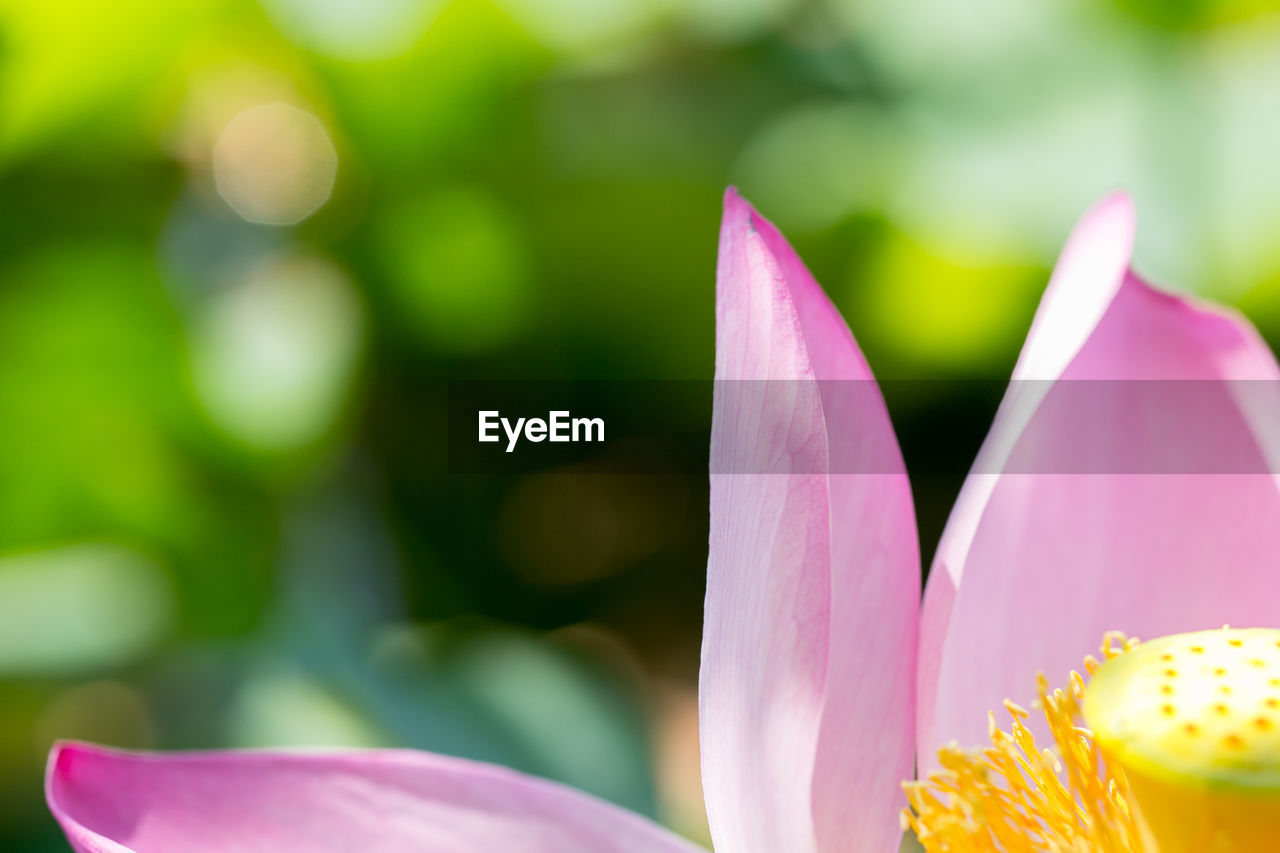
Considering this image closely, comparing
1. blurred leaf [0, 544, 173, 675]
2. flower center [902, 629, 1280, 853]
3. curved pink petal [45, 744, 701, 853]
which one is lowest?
blurred leaf [0, 544, 173, 675]

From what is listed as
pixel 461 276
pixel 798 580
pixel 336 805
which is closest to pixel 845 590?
pixel 798 580

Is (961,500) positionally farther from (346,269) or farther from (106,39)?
(106,39)

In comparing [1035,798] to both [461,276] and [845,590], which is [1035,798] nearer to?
[845,590]

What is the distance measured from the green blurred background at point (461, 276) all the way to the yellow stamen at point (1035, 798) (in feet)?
1.34

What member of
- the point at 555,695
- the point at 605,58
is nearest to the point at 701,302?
the point at 605,58

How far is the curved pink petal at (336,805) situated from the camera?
1.29 feet

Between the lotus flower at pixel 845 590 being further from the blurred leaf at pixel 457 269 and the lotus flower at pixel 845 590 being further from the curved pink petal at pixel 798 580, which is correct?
the blurred leaf at pixel 457 269

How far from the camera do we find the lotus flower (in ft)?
1.22

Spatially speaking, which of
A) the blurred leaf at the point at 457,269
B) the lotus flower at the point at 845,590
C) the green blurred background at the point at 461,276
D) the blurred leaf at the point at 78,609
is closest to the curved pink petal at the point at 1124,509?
the lotus flower at the point at 845,590

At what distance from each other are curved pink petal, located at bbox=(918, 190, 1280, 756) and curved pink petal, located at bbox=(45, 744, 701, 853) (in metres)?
0.14

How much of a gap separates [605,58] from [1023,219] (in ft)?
1.12

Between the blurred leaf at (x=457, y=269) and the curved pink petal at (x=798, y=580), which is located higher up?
the blurred leaf at (x=457, y=269)

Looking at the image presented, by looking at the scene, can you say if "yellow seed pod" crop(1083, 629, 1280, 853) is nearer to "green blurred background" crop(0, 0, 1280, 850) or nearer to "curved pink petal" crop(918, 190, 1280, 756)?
"curved pink petal" crop(918, 190, 1280, 756)

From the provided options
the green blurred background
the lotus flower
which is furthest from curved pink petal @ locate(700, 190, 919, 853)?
the green blurred background
